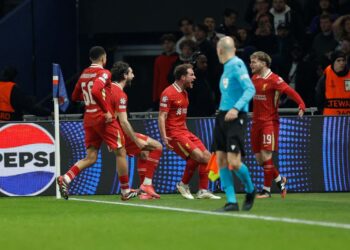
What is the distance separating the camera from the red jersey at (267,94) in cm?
1736

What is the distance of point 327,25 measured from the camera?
2128 centimetres

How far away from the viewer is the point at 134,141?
1692 cm

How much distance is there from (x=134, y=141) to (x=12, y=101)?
4263 millimetres

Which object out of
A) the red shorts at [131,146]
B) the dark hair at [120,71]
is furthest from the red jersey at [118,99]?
the red shorts at [131,146]

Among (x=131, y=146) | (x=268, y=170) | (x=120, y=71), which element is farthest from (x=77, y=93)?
(x=268, y=170)

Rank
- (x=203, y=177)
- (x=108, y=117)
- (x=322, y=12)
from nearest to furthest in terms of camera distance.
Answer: (x=108, y=117) → (x=203, y=177) → (x=322, y=12)

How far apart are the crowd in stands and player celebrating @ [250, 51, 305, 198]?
2993 mm

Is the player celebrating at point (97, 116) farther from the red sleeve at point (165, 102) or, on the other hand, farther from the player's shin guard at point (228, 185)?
the player's shin guard at point (228, 185)

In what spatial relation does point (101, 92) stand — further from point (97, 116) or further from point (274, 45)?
point (274, 45)

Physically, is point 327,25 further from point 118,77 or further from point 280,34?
point 118,77

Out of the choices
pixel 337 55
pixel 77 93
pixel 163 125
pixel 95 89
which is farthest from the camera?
pixel 337 55

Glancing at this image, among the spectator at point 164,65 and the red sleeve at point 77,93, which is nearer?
the red sleeve at point 77,93

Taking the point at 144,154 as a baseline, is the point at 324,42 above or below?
above

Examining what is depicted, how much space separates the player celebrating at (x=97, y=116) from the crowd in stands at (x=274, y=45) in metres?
4.09
